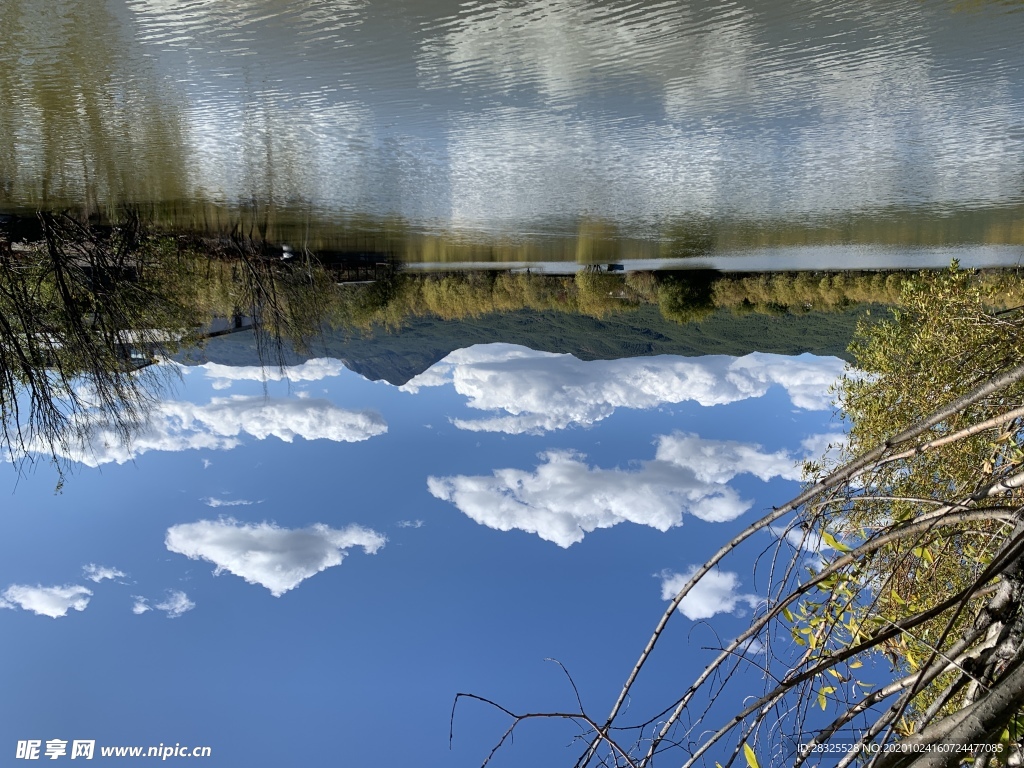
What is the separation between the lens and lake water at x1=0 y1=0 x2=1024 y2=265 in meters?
7.44

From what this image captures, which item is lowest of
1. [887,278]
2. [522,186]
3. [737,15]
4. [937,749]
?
[887,278]

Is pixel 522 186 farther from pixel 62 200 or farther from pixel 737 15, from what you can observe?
pixel 62 200

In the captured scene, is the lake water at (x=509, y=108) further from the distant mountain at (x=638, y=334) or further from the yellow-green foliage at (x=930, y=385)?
the distant mountain at (x=638, y=334)

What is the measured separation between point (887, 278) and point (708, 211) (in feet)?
45.3

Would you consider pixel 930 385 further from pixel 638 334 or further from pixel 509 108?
pixel 638 334

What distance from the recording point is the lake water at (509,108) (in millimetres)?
7441

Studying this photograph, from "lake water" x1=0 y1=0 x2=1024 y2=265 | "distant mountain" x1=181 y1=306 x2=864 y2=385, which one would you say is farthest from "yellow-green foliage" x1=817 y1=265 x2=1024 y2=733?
"distant mountain" x1=181 y1=306 x2=864 y2=385

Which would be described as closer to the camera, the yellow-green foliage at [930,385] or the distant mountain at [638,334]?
the yellow-green foliage at [930,385]

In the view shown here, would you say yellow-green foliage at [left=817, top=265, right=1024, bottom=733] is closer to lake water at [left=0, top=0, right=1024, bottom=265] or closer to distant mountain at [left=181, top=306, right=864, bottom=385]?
lake water at [left=0, top=0, right=1024, bottom=265]

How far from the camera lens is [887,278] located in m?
24.4

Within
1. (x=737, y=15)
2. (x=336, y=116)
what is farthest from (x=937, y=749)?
(x=336, y=116)

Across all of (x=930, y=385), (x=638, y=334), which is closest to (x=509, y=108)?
(x=930, y=385)

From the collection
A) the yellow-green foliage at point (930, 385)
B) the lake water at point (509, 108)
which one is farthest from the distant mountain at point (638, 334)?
the lake water at point (509, 108)

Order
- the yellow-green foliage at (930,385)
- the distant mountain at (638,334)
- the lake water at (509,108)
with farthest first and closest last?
the distant mountain at (638,334), the lake water at (509,108), the yellow-green foliage at (930,385)
